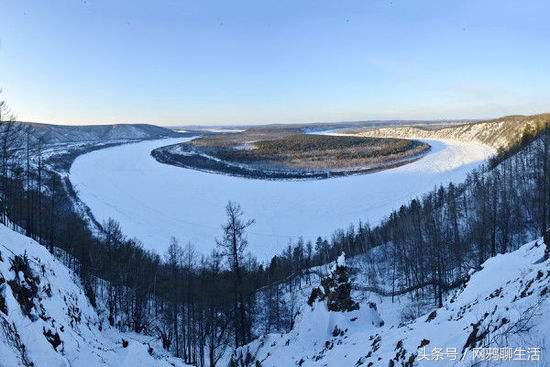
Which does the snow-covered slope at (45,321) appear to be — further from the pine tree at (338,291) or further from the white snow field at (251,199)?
the white snow field at (251,199)

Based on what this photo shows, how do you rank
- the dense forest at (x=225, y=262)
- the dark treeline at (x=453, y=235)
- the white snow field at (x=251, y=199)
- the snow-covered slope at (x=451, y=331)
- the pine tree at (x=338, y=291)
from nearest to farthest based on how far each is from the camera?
the snow-covered slope at (x=451, y=331) → the pine tree at (x=338, y=291) → the dense forest at (x=225, y=262) → the dark treeline at (x=453, y=235) → the white snow field at (x=251, y=199)

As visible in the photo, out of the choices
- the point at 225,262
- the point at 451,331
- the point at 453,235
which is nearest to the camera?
the point at 451,331

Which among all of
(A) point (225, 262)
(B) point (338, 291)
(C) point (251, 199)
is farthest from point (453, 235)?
(C) point (251, 199)

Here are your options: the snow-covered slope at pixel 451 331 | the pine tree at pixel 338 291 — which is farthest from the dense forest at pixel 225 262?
the pine tree at pixel 338 291

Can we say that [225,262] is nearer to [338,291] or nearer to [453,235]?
[338,291]

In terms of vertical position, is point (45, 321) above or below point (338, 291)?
above

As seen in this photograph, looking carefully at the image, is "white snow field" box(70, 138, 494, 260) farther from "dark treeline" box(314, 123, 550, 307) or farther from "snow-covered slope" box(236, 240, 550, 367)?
"snow-covered slope" box(236, 240, 550, 367)

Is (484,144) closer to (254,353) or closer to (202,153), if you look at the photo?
(202,153)

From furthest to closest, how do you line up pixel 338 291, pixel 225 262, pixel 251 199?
pixel 251 199, pixel 225 262, pixel 338 291
